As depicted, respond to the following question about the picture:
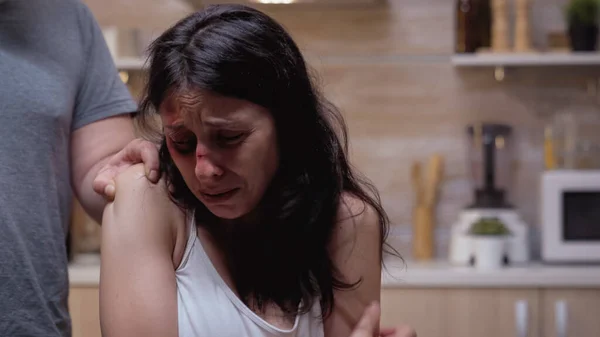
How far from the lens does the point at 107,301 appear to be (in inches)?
43.0

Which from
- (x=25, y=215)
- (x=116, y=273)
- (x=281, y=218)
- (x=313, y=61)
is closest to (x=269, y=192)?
(x=281, y=218)

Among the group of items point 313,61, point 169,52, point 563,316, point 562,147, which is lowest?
point 563,316

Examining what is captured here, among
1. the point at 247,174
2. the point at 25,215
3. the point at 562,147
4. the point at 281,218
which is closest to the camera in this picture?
the point at 247,174

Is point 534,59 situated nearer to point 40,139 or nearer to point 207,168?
point 40,139

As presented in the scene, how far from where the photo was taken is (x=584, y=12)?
10.2 ft

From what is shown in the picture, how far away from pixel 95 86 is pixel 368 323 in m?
0.61

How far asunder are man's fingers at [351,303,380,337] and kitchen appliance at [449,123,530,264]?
189 cm

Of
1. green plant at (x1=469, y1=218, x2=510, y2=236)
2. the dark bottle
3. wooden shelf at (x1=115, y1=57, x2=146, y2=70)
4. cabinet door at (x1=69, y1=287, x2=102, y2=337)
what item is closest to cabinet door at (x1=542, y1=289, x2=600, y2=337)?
green plant at (x1=469, y1=218, x2=510, y2=236)

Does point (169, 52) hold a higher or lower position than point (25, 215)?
higher

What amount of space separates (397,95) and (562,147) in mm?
618

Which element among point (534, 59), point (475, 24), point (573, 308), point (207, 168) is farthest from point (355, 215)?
point (475, 24)

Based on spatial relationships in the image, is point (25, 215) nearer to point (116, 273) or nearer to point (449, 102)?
point (116, 273)

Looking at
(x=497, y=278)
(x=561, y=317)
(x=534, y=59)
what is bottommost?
(x=561, y=317)

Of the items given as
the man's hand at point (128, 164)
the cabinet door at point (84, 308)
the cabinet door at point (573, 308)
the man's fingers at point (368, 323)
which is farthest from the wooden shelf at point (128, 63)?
the man's fingers at point (368, 323)
